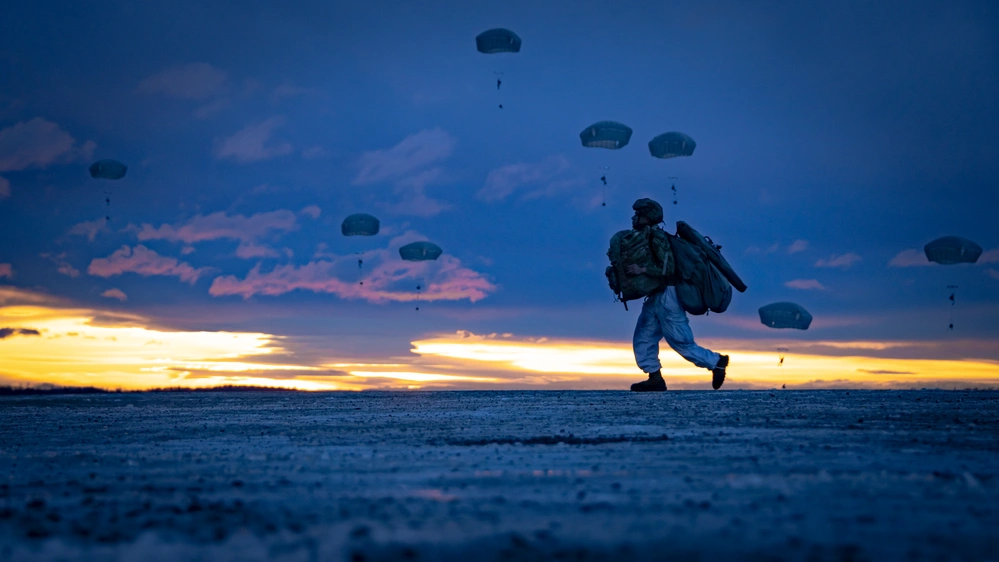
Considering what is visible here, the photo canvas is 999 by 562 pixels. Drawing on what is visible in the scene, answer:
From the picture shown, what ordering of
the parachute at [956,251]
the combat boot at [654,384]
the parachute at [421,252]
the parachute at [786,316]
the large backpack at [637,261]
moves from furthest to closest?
the parachute at [421,252], the parachute at [956,251], the parachute at [786,316], the combat boot at [654,384], the large backpack at [637,261]

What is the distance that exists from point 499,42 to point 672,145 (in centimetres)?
773

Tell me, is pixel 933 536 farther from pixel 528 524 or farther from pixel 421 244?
pixel 421 244

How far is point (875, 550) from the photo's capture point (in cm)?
404

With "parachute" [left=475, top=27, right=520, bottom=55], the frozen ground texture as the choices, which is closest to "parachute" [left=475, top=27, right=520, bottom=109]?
"parachute" [left=475, top=27, right=520, bottom=55]

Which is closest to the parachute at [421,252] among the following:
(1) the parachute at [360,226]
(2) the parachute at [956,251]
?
(1) the parachute at [360,226]

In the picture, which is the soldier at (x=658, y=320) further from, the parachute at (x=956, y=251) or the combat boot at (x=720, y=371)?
the parachute at (x=956, y=251)

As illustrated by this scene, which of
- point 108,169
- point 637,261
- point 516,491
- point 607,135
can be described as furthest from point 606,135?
point 516,491

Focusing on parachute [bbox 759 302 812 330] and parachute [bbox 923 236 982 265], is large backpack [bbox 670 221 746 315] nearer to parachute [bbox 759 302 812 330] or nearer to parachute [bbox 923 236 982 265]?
parachute [bbox 759 302 812 330]

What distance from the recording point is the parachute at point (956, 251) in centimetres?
3312

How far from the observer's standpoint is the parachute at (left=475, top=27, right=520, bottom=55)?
1427 inches

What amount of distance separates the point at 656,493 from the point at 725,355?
643 inches

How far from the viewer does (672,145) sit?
34656 millimetres

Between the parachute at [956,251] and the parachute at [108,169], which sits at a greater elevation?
the parachute at [108,169]

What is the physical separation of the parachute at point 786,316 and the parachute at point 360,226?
17889 mm
